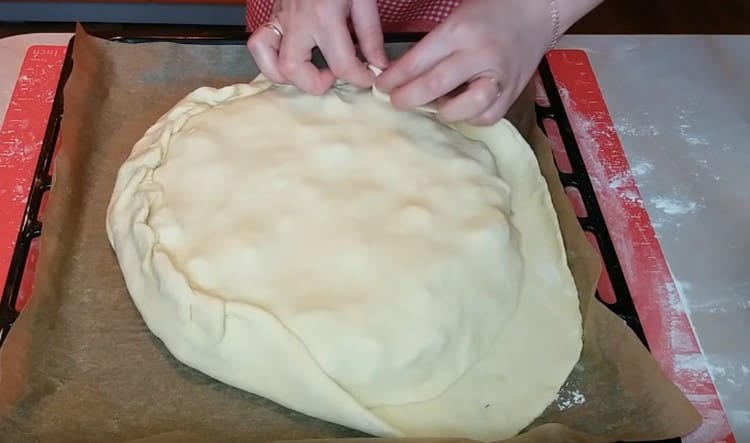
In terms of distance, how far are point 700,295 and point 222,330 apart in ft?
1.92

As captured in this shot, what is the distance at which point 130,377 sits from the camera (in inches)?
32.5

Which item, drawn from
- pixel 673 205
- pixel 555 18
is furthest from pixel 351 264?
pixel 673 205

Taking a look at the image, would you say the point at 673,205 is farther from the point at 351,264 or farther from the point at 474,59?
the point at 351,264

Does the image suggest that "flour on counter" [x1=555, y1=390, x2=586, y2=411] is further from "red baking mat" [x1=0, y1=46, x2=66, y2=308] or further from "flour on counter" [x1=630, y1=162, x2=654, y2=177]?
"red baking mat" [x1=0, y1=46, x2=66, y2=308]

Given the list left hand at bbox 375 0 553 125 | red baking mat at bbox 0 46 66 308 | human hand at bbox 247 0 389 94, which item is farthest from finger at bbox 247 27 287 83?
red baking mat at bbox 0 46 66 308

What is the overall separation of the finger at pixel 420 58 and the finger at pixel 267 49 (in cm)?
14

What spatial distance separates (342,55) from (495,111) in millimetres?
182

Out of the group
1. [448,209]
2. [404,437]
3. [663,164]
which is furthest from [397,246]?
[663,164]

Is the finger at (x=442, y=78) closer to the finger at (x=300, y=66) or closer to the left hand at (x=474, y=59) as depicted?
the left hand at (x=474, y=59)

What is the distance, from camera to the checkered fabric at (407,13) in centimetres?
119

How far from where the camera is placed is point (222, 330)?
78cm

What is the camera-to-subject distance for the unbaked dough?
779mm

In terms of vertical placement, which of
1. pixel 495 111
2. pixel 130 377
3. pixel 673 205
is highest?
pixel 495 111

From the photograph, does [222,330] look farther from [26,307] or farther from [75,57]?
[75,57]
